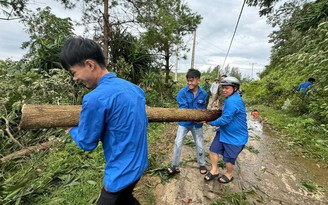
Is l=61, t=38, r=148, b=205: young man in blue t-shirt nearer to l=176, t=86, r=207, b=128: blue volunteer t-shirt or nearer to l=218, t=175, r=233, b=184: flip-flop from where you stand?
l=176, t=86, r=207, b=128: blue volunteer t-shirt

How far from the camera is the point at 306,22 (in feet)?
19.2

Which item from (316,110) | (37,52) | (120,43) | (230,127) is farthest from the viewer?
(120,43)

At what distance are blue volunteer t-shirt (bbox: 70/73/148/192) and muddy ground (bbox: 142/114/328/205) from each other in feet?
5.49

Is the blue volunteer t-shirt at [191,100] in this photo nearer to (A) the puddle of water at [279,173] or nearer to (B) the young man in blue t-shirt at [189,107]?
(B) the young man in blue t-shirt at [189,107]

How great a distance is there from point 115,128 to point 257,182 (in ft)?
10.5

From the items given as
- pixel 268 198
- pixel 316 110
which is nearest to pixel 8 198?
pixel 268 198

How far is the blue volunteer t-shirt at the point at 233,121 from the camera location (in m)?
3.00

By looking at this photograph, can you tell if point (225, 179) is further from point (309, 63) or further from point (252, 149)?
point (309, 63)

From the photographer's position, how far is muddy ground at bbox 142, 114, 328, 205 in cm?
307

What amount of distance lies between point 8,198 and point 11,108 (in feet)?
8.39

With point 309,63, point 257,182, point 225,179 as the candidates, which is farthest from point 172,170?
point 309,63

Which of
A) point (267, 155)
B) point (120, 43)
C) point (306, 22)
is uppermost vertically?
point (306, 22)

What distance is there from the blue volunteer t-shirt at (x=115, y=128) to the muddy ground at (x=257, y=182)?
167cm

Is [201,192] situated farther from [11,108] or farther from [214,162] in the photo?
[11,108]
